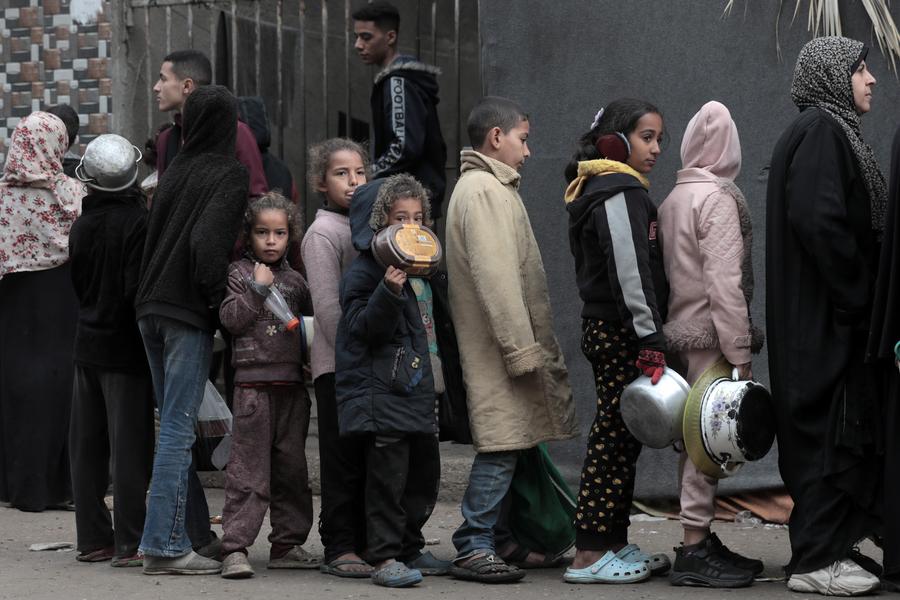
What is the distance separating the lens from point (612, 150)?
5.78m

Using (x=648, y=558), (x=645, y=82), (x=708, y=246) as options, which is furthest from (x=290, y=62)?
(x=648, y=558)

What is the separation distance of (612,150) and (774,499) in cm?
207

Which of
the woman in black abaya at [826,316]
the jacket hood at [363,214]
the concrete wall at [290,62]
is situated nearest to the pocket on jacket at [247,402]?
the jacket hood at [363,214]

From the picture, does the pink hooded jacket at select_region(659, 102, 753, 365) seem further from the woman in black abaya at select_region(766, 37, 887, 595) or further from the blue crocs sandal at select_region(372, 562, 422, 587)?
the blue crocs sandal at select_region(372, 562, 422, 587)

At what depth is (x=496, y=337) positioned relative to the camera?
5.74 metres

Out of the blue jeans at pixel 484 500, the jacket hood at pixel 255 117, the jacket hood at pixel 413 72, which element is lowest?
the blue jeans at pixel 484 500

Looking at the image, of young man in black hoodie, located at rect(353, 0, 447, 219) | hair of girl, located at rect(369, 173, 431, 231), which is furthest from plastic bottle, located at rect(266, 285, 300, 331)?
young man in black hoodie, located at rect(353, 0, 447, 219)

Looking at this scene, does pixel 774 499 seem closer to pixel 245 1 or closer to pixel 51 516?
pixel 51 516

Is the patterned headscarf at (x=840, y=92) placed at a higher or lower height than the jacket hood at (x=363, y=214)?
higher

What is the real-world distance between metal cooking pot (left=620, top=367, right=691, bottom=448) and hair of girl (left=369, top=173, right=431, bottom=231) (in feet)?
3.42

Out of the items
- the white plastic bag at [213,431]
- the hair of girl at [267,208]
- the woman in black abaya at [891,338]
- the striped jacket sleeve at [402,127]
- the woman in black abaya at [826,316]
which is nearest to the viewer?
the woman in black abaya at [891,338]

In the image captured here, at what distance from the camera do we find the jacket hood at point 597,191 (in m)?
5.62

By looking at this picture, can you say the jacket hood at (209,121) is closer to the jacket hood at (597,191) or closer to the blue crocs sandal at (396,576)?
the jacket hood at (597,191)

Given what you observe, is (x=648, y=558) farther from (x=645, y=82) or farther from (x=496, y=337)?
(x=645, y=82)
